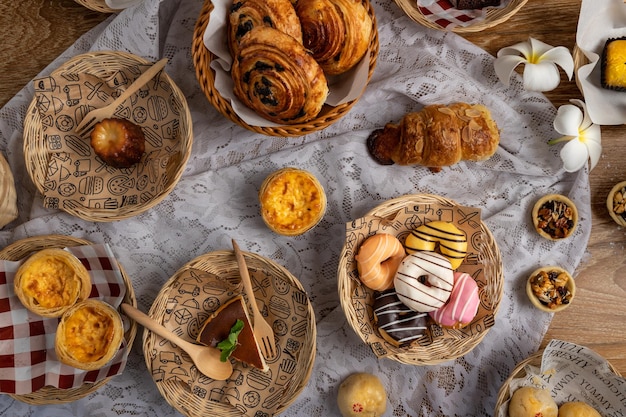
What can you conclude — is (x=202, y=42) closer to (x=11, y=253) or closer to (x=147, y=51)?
(x=147, y=51)

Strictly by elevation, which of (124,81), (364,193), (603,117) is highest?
(124,81)

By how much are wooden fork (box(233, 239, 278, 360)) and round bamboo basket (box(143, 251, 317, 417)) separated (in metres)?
0.05

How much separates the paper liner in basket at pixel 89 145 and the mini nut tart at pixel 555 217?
1.34m

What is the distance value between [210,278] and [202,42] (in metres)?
0.81

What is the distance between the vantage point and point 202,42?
1.96m

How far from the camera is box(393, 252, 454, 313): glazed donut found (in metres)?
2.04

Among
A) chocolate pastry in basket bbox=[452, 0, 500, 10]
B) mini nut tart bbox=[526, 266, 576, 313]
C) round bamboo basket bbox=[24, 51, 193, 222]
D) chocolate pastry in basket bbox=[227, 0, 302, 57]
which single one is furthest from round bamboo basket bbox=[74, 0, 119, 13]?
mini nut tart bbox=[526, 266, 576, 313]

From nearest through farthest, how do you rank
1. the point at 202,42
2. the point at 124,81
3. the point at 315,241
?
1. the point at 202,42
2. the point at 124,81
3. the point at 315,241

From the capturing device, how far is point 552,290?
7.39ft

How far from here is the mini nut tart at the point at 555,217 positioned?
2.25 m

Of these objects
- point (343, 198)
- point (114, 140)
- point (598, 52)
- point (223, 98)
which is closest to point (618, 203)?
point (598, 52)

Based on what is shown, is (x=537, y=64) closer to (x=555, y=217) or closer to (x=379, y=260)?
(x=555, y=217)

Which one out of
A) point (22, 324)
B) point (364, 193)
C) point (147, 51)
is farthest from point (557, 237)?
point (22, 324)

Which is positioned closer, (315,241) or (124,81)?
(124,81)
